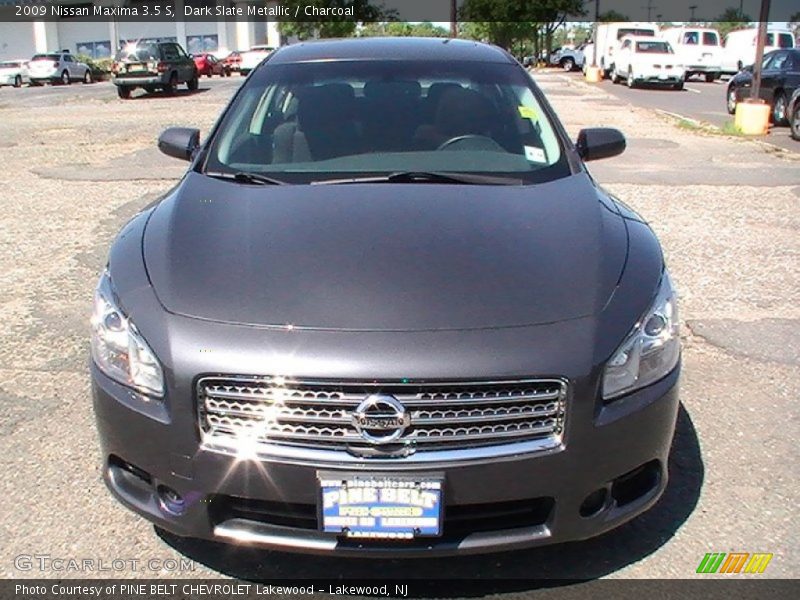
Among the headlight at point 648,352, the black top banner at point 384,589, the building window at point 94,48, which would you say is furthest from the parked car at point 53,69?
the headlight at point 648,352

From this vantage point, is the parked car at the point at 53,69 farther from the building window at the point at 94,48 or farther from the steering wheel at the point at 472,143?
the steering wheel at the point at 472,143

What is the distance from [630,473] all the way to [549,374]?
465 mm

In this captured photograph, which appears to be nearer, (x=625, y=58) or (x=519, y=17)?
(x=625, y=58)

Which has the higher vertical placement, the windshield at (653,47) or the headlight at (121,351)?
the windshield at (653,47)

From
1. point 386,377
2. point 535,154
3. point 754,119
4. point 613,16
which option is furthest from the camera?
point 613,16

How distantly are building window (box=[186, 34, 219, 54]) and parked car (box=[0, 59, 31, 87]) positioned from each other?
24979mm

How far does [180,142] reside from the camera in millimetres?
4199

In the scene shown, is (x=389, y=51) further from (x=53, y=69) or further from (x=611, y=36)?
(x=53, y=69)

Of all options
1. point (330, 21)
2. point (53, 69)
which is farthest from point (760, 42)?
point (330, 21)

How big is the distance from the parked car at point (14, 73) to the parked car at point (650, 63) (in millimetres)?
28518

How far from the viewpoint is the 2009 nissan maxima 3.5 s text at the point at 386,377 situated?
2.32 m

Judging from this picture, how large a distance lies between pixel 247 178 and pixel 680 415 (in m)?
2.22

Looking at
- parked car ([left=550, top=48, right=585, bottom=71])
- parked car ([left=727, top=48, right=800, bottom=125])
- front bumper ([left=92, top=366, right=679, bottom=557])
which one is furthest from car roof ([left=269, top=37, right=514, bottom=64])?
parked car ([left=550, top=48, right=585, bottom=71])

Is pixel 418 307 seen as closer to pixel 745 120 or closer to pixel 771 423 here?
pixel 771 423
